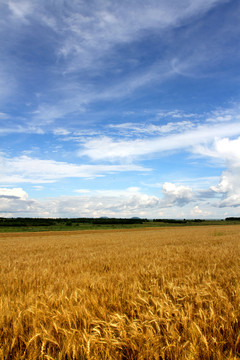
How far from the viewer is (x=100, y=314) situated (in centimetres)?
312

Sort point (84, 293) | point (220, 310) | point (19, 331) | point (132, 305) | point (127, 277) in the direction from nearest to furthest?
point (19, 331) < point (220, 310) < point (132, 305) < point (84, 293) < point (127, 277)

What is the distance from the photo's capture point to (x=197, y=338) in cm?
231

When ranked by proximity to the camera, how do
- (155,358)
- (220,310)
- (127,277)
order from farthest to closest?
(127,277), (220,310), (155,358)

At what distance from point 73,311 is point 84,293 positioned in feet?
3.02

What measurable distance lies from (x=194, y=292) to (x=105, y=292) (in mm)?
1528

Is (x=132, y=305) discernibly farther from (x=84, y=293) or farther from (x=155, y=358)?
(x=155, y=358)

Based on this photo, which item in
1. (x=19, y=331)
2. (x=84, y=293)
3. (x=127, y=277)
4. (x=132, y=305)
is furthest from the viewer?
(x=127, y=277)

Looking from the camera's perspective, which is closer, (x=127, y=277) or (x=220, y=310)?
(x=220, y=310)

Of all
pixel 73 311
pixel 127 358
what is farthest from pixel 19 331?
pixel 127 358

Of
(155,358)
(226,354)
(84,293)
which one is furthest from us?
(84,293)

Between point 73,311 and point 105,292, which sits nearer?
point 73,311

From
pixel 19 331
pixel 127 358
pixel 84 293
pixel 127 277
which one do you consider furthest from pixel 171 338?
pixel 127 277

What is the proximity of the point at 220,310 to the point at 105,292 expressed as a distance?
1.92 m

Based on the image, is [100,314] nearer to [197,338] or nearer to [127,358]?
[127,358]
